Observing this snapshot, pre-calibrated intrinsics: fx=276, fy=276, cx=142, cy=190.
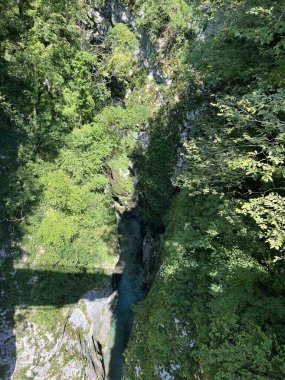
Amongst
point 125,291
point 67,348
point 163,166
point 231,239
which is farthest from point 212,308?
point 163,166

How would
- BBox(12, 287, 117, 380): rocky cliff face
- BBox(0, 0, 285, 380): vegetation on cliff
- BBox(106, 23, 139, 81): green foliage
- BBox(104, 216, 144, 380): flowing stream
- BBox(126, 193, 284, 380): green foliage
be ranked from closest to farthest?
BBox(126, 193, 284, 380): green foliage → BBox(0, 0, 285, 380): vegetation on cliff → BBox(12, 287, 117, 380): rocky cliff face → BBox(104, 216, 144, 380): flowing stream → BBox(106, 23, 139, 81): green foliage

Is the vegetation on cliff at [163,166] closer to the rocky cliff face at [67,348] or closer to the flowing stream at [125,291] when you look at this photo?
the rocky cliff face at [67,348]

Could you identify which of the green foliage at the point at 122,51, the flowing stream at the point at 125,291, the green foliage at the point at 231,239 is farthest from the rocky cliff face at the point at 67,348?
the green foliage at the point at 122,51

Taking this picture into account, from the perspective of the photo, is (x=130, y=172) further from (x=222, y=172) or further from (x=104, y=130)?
(x=222, y=172)

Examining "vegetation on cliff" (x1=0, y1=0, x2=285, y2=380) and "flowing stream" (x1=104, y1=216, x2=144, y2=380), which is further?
"flowing stream" (x1=104, y1=216, x2=144, y2=380)

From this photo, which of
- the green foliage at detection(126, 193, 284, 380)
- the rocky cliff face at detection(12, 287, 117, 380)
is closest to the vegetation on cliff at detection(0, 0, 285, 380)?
the green foliage at detection(126, 193, 284, 380)

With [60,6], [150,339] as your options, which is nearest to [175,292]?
[150,339]

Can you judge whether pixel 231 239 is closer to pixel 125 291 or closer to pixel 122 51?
pixel 125 291

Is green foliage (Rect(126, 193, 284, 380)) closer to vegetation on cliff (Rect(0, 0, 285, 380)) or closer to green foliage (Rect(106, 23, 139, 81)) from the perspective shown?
vegetation on cliff (Rect(0, 0, 285, 380))
